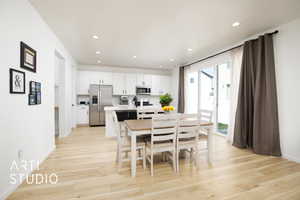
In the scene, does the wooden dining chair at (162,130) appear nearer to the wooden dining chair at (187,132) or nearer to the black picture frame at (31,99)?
the wooden dining chair at (187,132)

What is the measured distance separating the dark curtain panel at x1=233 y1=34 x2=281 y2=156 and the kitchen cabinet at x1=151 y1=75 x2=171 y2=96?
376cm

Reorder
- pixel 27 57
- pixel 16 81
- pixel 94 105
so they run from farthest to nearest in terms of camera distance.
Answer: pixel 94 105 → pixel 27 57 → pixel 16 81

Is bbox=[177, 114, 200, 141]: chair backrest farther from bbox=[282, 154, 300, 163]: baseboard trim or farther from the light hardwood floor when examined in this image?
bbox=[282, 154, 300, 163]: baseboard trim

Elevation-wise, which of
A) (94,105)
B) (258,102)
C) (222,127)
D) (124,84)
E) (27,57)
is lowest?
(222,127)

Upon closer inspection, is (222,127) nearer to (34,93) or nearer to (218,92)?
(218,92)

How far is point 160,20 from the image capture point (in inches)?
96.3

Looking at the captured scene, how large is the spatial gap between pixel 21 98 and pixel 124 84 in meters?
4.37

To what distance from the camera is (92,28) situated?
272cm

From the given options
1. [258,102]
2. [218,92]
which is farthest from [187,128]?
[218,92]

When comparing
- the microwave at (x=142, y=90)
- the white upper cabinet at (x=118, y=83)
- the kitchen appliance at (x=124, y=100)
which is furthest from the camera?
the microwave at (x=142, y=90)

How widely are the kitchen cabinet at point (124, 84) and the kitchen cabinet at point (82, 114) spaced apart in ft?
4.62

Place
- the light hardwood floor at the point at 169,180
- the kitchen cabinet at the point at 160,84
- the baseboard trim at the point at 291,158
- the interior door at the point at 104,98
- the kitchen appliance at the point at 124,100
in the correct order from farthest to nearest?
the kitchen cabinet at the point at 160,84 → the kitchen appliance at the point at 124,100 → the interior door at the point at 104,98 → the baseboard trim at the point at 291,158 → the light hardwood floor at the point at 169,180

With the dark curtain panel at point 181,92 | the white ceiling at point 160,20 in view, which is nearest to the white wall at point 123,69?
the dark curtain panel at point 181,92

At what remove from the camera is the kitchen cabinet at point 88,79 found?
558 centimetres
